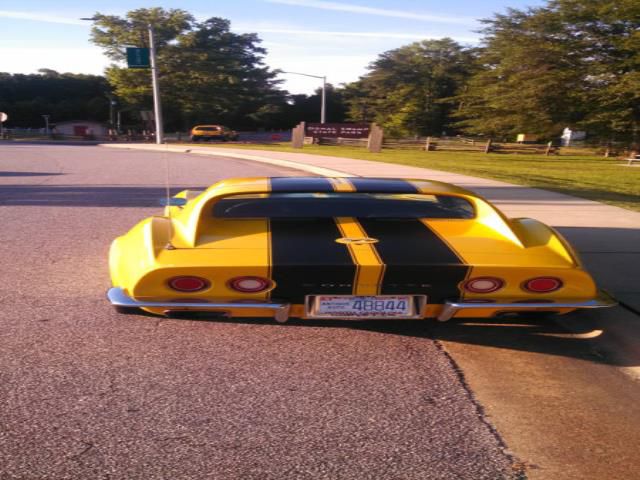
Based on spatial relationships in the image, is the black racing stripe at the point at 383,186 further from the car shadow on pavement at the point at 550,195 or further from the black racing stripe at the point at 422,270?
the car shadow on pavement at the point at 550,195

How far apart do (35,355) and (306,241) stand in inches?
70.2

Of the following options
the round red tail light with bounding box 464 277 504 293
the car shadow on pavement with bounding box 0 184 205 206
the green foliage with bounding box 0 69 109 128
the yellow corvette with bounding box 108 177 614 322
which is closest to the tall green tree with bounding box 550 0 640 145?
the car shadow on pavement with bounding box 0 184 205 206

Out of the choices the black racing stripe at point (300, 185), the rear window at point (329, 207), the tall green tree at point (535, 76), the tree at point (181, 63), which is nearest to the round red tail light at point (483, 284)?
the rear window at point (329, 207)

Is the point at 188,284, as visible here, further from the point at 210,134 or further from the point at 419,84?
the point at 419,84

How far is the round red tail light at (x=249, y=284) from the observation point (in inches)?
119

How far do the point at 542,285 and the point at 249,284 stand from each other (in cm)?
174

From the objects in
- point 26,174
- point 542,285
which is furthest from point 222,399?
point 26,174

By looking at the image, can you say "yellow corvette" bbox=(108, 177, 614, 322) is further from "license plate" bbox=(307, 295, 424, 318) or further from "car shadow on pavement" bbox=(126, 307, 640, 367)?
"car shadow on pavement" bbox=(126, 307, 640, 367)

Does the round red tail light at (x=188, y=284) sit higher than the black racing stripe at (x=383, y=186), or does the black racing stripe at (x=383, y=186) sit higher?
the black racing stripe at (x=383, y=186)

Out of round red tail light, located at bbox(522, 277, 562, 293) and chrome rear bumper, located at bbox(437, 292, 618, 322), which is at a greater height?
round red tail light, located at bbox(522, 277, 562, 293)

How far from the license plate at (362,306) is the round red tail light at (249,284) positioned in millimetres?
289

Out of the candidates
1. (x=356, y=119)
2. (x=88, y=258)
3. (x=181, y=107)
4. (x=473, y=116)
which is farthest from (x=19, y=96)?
(x=88, y=258)

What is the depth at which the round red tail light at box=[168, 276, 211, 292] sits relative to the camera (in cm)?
303

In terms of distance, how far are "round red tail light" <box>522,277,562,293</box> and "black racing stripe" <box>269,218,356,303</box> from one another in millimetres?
1069
